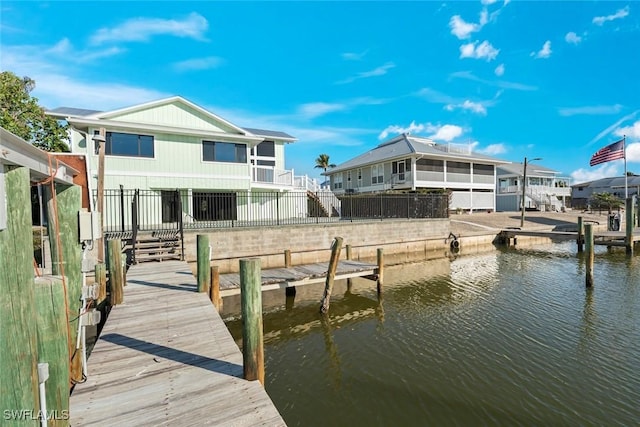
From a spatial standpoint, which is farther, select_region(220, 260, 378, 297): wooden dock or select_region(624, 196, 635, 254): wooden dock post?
select_region(624, 196, 635, 254): wooden dock post

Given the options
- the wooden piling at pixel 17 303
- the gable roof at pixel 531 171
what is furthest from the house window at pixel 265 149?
the gable roof at pixel 531 171

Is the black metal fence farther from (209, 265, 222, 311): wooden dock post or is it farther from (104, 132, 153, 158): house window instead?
(209, 265, 222, 311): wooden dock post

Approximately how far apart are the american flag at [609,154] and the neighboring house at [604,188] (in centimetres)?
3347

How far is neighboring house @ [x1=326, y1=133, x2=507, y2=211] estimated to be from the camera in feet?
107

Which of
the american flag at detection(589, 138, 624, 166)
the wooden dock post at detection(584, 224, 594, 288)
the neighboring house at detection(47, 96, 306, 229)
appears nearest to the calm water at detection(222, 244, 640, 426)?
the wooden dock post at detection(584, 224, 594, 288)

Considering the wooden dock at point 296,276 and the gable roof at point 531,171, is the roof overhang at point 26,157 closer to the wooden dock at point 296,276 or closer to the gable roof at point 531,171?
the wooden dock at point 296,276

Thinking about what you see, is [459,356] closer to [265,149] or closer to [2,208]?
[2,208]

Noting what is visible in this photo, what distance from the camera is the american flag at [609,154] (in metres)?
30.1

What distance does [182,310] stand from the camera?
22.0 ft

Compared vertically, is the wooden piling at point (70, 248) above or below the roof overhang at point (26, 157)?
below

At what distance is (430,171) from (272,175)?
1768 cm

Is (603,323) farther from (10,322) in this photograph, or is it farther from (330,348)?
(10,322)

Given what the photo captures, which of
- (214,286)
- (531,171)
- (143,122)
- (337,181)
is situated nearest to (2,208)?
(214,286)

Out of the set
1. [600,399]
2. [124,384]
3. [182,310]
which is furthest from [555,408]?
[182,310]
